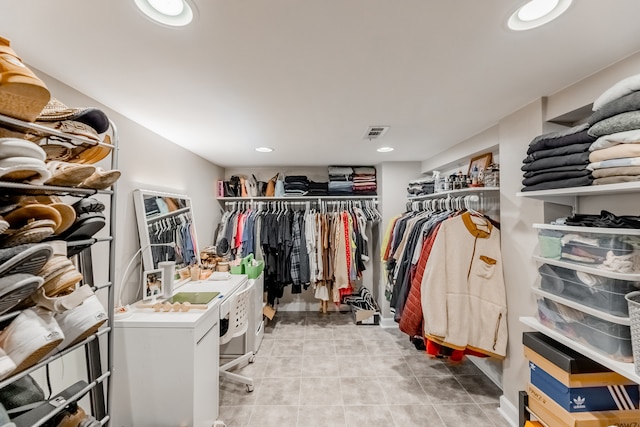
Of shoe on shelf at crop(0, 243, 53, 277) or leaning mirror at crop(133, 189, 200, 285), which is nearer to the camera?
shoe on shelf at crop(0, 243, 53, 277)

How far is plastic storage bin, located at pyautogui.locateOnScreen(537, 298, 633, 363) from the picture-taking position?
41.3 inches

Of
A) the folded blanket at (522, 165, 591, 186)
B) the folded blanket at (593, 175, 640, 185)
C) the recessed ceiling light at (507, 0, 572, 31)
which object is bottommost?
the folded blanket at (593, 175, 640, 185)

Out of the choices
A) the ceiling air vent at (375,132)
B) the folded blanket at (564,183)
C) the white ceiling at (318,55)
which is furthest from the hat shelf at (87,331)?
the folded blanket at (564,183)

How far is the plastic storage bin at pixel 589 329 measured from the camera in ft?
3.44

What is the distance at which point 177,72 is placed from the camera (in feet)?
4.12

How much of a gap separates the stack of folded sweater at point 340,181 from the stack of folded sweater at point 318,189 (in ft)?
0.24

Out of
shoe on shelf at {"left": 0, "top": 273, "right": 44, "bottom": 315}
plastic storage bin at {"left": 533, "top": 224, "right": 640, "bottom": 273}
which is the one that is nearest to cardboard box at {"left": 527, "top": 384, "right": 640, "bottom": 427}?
plastic storage bin at {"left": 533, "top": 224, "right": 640, "bottom": 273}

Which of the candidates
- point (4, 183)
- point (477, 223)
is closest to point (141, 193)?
point (4, 183)

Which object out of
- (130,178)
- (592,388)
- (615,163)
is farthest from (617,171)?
(130,178)

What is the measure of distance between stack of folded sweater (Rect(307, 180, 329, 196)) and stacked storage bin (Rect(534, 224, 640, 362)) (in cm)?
258

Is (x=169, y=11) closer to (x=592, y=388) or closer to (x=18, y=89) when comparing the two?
(x=18, y=89)

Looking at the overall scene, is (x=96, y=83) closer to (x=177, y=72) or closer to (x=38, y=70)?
(x=38, y=70)

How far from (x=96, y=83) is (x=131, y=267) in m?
1.23

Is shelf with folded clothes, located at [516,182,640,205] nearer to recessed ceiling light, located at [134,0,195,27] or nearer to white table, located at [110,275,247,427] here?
recessed ceiling light, located at [134,0,195,27]
